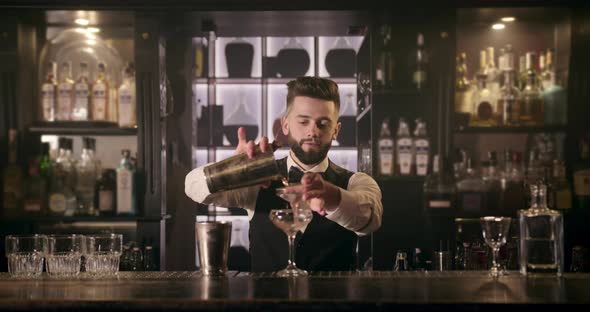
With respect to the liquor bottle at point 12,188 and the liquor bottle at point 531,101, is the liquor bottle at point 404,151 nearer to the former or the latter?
the liquor bottle at point 531,101

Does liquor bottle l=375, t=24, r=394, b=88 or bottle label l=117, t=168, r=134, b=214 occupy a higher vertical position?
liquor bottle l=375, t=24, r=394, b=88

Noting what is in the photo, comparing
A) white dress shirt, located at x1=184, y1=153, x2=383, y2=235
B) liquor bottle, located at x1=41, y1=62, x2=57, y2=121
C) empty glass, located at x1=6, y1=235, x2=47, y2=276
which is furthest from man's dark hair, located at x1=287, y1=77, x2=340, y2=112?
empty glass, located at x1=6, y1=235, x2=47, y2=276

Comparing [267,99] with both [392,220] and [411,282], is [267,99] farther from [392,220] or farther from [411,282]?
[411,282]

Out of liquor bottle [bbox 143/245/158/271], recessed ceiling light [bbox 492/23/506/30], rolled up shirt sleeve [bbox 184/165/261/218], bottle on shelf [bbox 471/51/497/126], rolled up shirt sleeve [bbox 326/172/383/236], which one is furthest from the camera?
recessed ceiling light [bbox 492/23/506/30]

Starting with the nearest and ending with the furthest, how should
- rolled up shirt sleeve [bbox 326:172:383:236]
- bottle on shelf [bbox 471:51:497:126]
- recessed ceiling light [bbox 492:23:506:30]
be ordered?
rolled up shirt sleeve [bbox 326:172:383:236] < bottle on shelf [bbox 471:51:497:126] < recessed ceiling light [bbox 492:23:506:30]

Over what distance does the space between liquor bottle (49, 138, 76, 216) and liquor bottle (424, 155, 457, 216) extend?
5.73ft

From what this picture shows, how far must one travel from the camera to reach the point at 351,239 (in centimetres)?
346

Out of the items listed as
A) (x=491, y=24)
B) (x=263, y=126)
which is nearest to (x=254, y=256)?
(x=263, y=126)

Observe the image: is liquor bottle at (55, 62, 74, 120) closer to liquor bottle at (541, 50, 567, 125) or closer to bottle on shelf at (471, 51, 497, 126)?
bottle on shelf at (471, 51, 497, 126)

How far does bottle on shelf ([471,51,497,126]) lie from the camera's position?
395 cm

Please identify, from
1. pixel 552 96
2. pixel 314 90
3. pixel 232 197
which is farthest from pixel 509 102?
pixel 232 197

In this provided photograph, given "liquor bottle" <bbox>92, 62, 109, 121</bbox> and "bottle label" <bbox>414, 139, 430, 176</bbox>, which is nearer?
"bottle label" <bbox>414, 139, 430, 176</bbox>

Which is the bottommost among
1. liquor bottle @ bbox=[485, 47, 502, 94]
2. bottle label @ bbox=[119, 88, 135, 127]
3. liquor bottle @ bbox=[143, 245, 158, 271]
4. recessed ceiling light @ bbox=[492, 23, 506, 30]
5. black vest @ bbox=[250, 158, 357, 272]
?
liquor bottle @ bbox=[143, 245, 158, 271]

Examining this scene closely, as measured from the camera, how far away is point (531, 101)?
13.1 feet
